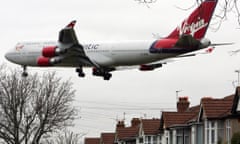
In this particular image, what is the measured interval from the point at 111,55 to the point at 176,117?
1738 cm

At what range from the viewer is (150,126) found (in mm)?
71500

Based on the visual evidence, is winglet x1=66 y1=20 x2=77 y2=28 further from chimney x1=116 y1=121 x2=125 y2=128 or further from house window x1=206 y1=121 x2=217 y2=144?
chimney x1=116 y1=121 x2=125 y2=128

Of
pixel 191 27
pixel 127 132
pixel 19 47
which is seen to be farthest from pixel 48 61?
pixel 127 132

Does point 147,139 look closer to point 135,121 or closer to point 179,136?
point 179,136

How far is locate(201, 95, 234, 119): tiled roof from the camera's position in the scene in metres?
52.0

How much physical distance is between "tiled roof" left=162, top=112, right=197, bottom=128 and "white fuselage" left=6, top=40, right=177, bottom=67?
44.2 ft

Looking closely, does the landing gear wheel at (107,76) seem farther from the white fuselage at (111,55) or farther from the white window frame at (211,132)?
the white window frame at (211,132)

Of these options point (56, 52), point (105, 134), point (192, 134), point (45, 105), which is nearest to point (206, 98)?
point (192, 134)

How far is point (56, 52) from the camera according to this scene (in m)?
45.1

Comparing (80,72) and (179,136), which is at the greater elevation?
(80,72)

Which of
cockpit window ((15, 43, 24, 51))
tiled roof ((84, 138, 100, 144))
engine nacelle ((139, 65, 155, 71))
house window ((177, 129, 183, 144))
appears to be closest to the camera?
engine nacelle ((139, 65, 155, 71))

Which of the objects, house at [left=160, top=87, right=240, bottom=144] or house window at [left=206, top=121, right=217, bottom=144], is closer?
house at [left=160, top=87, right=240, bottom=144]

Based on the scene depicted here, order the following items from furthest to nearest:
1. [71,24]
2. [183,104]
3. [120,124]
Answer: [120,124]
[183,104]
[71,24]

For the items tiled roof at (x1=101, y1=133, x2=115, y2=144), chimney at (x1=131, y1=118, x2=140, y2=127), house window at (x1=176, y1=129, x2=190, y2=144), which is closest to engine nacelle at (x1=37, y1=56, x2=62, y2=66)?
house window at (x1=176, y1=129, x2=190, y2=144)
